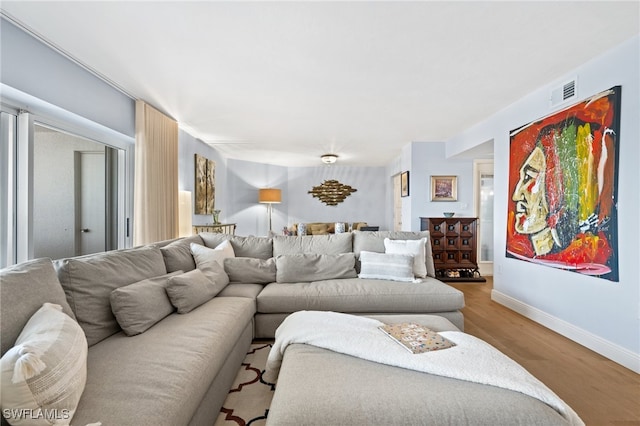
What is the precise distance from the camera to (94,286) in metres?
1.57

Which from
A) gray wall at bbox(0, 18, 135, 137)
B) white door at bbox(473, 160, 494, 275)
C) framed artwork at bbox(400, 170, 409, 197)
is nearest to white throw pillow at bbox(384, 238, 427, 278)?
framed artwork at bbox(400, 170, 409, 197)

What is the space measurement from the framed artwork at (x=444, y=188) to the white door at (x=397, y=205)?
1268mm

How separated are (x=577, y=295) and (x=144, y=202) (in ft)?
14.7

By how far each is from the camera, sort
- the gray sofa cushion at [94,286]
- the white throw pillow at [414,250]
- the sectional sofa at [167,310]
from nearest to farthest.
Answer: the sectional sofa at [167,310], the gray sofa cushion at [94,286], the white throw pillow at [414,250]

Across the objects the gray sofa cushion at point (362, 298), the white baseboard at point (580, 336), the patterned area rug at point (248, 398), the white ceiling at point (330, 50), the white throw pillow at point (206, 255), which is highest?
the white ceiling at point (330, 50)

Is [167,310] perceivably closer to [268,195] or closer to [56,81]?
[56,81]

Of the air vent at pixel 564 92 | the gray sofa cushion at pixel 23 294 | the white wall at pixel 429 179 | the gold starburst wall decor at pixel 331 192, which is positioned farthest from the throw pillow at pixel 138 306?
the gold starburst wall decor at pixel 331 192

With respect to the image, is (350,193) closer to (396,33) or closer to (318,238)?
(318,238)

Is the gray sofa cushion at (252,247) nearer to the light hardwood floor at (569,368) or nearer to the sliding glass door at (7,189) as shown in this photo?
the sliding glass door at (7,189)

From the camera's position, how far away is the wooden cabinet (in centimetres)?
474

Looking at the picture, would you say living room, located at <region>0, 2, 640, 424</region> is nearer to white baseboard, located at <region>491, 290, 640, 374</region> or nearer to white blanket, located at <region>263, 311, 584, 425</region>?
white baseboard, located at <region>491, 290, 640, 374</region>

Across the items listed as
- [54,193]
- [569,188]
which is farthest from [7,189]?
[569,188]

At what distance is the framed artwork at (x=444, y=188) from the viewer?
16.5 ft

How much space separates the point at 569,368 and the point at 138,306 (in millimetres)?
2947
